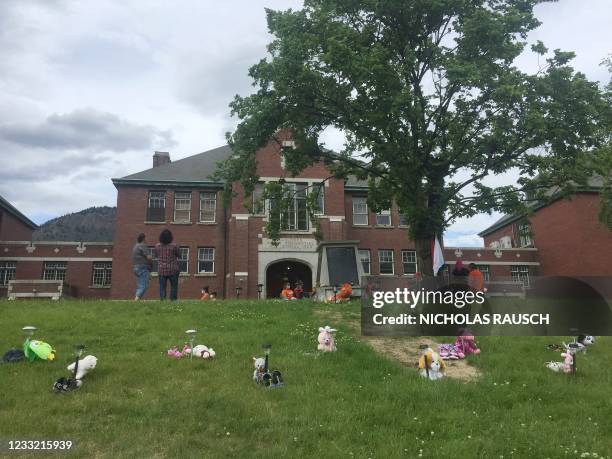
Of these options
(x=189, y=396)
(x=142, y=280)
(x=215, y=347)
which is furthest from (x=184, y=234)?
(x=189, y=396)

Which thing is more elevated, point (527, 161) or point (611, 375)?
point (527, 161)

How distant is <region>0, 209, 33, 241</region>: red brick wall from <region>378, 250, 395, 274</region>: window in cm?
2742

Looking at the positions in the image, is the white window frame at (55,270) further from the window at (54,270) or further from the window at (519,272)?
the window at (519,272)

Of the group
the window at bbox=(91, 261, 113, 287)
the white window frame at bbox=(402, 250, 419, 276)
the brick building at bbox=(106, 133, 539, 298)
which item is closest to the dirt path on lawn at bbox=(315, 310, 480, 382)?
the brick building at bbox=(106, 133, 539, 298)

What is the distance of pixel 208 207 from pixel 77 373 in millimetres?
28865

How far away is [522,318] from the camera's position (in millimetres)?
11930

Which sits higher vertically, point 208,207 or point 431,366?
point 208,207

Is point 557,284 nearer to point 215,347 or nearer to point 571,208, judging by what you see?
point 215,347

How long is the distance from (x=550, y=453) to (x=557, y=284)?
22.3 ft

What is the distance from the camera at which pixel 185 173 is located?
37.8m

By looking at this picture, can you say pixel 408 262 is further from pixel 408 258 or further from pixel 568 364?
pixel 568 364

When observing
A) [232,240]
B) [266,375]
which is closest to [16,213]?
[232,240]

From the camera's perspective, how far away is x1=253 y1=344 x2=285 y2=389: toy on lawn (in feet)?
28.0

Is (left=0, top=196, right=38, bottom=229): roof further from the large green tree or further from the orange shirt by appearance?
the orange shirt
